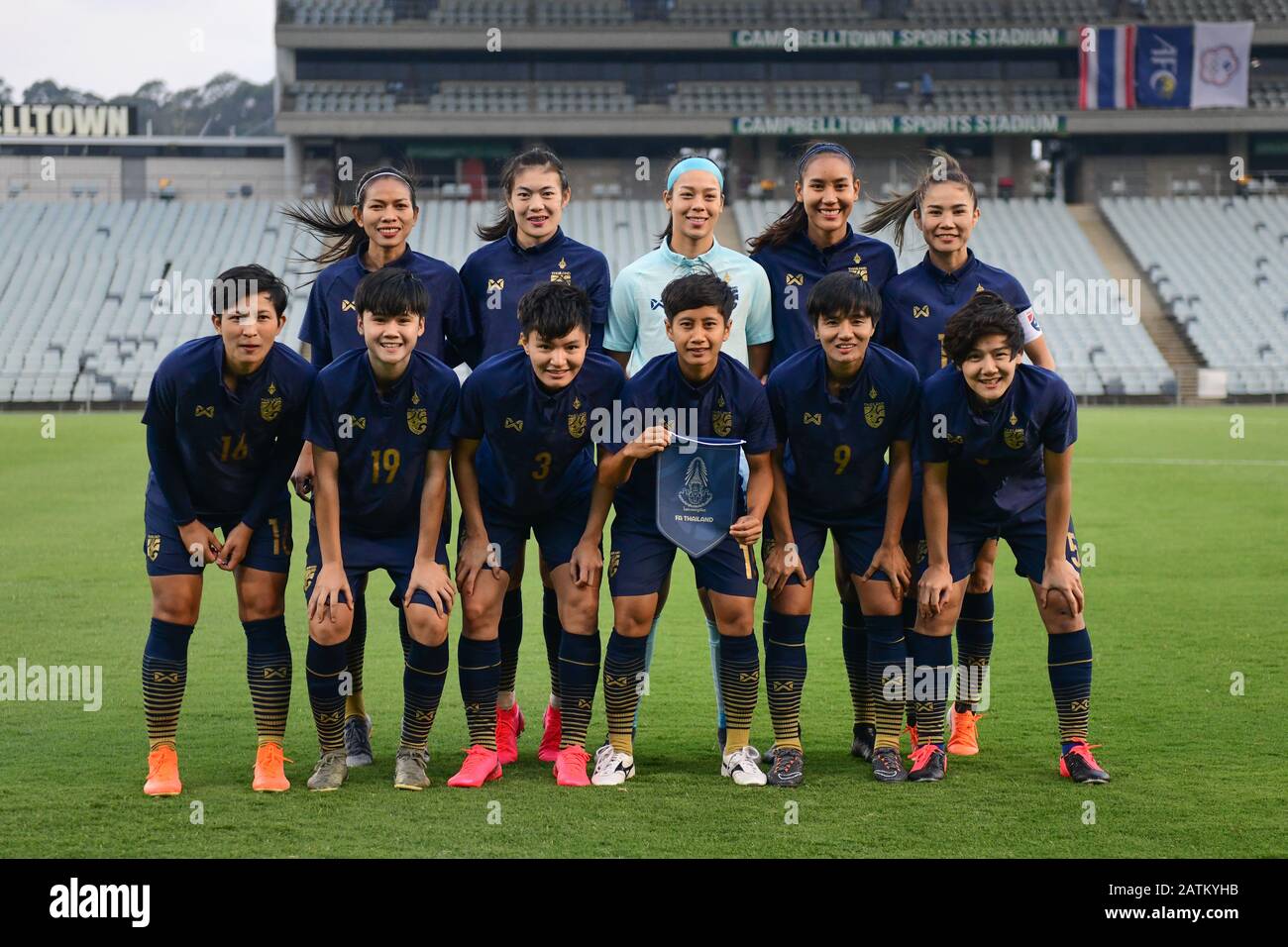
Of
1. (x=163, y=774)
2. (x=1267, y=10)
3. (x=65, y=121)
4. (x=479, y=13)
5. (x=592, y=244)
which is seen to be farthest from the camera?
(x=65, y=121)

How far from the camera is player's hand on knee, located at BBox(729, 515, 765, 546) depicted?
527 centimetres

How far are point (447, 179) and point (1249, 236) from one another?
922 inches

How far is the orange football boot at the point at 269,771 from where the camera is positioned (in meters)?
5.15

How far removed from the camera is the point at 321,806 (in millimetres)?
4930

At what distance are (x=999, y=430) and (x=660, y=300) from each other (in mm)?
1406

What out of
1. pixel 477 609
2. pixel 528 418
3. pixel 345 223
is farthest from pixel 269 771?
pixel 345 223

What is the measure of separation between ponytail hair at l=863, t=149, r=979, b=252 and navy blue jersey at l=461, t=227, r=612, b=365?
46.6 inches

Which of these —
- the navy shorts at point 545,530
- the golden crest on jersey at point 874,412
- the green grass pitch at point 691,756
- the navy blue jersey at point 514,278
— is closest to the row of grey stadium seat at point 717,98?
the green grass pitch at point 691,756

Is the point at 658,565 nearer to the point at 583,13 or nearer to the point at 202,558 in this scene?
the point at 202,558

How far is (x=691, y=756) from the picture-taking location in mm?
5770

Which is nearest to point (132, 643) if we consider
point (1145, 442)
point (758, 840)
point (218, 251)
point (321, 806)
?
point (321, 806)

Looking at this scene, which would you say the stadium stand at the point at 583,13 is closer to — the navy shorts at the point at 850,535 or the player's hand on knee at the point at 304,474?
the player's hand on knee at the point at 304,474

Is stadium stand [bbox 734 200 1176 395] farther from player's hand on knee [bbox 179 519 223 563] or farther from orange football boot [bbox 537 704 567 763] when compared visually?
player's hand on knee [bbox 179 519 223 563]

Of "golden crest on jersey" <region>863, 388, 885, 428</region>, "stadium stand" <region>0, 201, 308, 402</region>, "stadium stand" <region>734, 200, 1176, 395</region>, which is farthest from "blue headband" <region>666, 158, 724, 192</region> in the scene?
"stadium stand" <region>0, 201, 308, 402</region>
